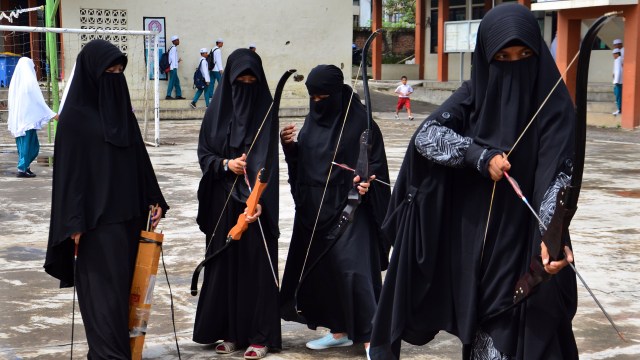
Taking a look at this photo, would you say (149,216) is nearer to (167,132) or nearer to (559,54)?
(167,132)

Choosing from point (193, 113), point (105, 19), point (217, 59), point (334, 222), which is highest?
point (105, 19)

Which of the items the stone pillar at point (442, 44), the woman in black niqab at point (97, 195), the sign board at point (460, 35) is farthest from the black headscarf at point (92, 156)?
the stone pillar at point (442, 44)

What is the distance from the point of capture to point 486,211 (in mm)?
3617

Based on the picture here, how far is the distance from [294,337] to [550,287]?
Result: 8.12ft

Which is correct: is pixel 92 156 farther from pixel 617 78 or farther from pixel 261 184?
pixel 617 78

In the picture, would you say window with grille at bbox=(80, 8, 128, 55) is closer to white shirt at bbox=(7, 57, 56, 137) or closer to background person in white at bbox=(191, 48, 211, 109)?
background person in white at bbox=(191, 48, 211, 109)

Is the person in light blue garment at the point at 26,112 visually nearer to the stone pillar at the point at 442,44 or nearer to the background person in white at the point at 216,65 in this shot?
the background person in white at the point at 216,65

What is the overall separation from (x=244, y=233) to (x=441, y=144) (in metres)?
1.96

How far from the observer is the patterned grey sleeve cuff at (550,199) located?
3381 millimetres

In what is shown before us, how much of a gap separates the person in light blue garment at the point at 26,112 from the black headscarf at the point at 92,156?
7815 mm

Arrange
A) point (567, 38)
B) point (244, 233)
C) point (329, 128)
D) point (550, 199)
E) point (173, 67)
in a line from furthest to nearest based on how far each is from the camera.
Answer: point (173, 67) → point (567, 38) → point (329, 128) → point (244, 233) → point (550, 199)

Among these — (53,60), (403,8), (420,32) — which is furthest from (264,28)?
(403,8)

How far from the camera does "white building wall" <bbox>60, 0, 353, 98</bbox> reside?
2344 centimetres

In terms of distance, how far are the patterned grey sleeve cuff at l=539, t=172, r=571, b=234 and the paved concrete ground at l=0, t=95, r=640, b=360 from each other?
1995mm
